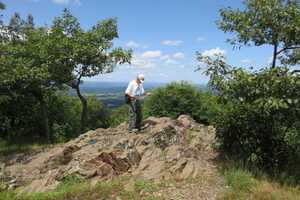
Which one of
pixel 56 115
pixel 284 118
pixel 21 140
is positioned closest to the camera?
pixel 284 118

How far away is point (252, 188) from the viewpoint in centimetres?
793

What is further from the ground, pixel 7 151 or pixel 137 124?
pixel 137 124

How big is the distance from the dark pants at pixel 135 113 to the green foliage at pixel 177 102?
6210 millimetres

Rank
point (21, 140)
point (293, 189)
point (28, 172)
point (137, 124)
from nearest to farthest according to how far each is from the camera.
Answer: point (293, 189), point (28, 172), point (137, 124), point (21, 140)

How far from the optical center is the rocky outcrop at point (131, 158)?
9.10 metres

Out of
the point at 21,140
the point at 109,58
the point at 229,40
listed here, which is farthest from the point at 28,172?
the point at 21,140

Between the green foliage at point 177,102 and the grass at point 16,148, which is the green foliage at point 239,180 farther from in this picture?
the grass at point 16,148

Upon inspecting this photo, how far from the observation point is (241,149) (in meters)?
10.3

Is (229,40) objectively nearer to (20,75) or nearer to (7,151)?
(20,75)

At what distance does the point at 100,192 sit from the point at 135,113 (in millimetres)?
4624

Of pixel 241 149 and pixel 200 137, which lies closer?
pixel 241 149

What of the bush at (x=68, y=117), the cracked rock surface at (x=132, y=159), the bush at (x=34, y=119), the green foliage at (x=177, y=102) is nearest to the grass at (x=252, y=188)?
the cracked rock surface at (x=132, y=159)

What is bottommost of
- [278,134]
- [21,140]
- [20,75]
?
[21,140]

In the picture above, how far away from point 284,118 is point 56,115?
55.0 feet
